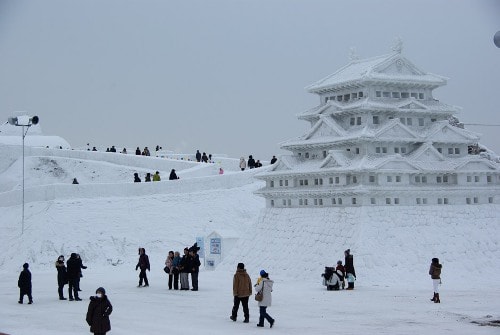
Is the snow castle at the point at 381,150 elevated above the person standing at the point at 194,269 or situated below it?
above

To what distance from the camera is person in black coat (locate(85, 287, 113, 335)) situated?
16.0 m

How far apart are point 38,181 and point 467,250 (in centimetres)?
3912

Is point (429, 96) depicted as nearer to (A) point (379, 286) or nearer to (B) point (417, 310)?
(A) point (379, 286)

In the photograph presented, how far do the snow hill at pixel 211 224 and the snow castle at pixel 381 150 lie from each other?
0.76 meters

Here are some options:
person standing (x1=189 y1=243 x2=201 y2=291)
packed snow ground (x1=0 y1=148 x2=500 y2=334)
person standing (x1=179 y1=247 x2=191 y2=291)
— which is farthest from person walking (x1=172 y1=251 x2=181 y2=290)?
packed snow ground (x1=0 y1=148 x2=500 y2=334)

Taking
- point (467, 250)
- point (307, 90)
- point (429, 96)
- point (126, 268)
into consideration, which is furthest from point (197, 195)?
point (467, 250)

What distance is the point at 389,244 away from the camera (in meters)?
33.1

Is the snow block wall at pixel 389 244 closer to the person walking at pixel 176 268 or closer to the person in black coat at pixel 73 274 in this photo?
the person walking at pixel 176 268

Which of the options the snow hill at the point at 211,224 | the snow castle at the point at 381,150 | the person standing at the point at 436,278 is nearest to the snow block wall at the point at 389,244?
the snow hill at the point at 211,224

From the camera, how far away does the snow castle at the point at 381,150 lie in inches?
1384

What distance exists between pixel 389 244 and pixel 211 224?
17.4m

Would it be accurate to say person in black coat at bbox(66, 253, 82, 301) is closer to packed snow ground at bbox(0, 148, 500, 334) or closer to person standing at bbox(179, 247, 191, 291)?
packed snow ground at bbox(0, 148, 500, 334)

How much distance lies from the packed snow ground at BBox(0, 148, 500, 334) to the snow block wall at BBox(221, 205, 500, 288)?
59mm

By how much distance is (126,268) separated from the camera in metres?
42.1
